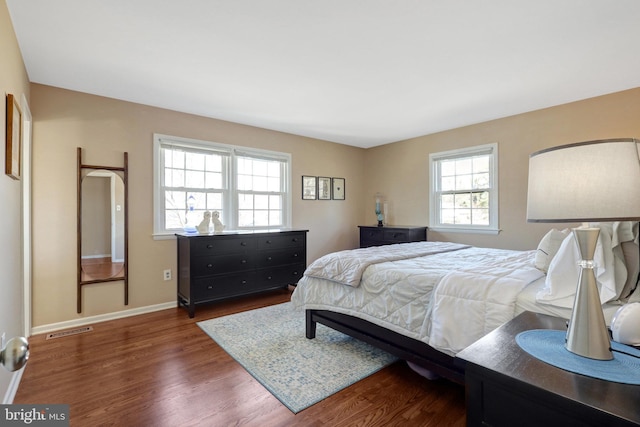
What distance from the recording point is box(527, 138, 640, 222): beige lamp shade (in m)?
0.82

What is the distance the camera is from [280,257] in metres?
4.10

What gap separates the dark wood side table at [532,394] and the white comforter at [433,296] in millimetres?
651

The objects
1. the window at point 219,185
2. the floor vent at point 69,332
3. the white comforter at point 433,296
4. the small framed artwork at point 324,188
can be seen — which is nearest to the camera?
the white comforter at point 433,296

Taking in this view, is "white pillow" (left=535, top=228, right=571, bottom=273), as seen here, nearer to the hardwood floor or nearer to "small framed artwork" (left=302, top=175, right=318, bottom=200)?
the hardwood floor

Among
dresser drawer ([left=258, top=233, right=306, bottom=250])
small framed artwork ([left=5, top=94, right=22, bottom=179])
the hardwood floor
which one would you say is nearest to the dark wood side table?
the hardwood floor

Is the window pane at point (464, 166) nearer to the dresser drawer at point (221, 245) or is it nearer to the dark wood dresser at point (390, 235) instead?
the dark wood dresser at point (390, 235)

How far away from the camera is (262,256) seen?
3.91 m

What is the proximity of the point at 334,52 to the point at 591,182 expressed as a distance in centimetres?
206

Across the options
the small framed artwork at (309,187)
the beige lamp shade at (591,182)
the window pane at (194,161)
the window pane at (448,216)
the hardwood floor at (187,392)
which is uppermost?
the window pane at (194,161)

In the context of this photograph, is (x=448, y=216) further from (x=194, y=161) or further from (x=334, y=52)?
(x=194, y=161)

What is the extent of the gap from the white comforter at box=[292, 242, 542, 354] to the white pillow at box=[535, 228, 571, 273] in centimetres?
6

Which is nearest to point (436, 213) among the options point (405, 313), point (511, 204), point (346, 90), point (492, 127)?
point (511, 204)

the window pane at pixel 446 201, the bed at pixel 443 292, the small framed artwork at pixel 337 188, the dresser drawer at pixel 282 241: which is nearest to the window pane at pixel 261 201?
the dresser drawer at pixel 282 241

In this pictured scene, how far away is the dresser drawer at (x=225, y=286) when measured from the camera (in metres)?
3.41
